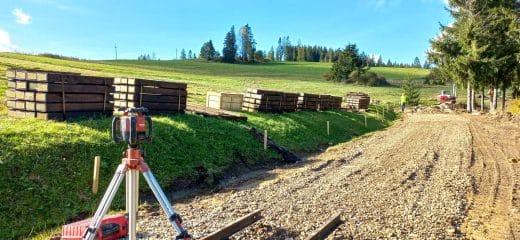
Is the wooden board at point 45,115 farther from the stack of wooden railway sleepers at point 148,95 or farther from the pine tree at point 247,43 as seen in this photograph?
the pine tree at point 247,43

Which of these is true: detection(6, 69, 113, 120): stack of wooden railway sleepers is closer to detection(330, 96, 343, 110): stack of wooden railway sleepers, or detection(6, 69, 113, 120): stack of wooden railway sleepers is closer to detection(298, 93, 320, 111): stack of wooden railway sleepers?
→ detection(298, 93, 320, 111): stack of wooden railway sleepers

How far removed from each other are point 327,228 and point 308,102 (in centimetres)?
2333

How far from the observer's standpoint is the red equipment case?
244 inches

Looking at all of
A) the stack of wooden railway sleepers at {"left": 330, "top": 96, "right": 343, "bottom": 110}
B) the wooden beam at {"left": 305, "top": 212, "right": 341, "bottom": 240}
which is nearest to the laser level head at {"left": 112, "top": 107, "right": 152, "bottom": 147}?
the wooden beam at {"left": 305, "top": 212, "right": 341, "bottom": 240}

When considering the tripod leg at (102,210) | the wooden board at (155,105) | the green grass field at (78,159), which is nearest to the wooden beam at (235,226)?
the tripod leg at (102,210)

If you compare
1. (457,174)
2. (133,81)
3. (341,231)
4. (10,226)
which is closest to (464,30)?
(457,174)

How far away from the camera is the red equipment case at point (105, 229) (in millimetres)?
6203

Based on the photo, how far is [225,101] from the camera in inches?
942

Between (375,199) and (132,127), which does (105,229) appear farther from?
(375,199)

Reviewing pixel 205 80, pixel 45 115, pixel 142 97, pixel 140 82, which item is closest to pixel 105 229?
pixel 45 115

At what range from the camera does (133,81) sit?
54.6ft

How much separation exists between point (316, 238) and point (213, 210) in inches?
113

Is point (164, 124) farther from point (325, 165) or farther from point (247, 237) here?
point (247, 237)

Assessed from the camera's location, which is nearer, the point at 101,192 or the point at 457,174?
the point at 101,192
